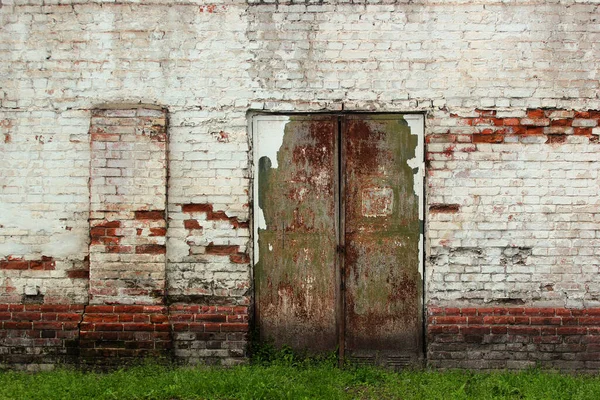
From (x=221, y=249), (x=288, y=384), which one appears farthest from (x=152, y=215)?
(x=288, y=384)

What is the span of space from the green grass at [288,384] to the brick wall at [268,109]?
38 cm

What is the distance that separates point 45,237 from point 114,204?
683 millimetres

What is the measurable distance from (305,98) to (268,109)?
1.07 ft

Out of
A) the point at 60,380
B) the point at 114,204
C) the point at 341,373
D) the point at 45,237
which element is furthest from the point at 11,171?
the point at 341,373

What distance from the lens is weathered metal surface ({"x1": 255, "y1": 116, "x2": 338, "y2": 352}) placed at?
5.19 meters

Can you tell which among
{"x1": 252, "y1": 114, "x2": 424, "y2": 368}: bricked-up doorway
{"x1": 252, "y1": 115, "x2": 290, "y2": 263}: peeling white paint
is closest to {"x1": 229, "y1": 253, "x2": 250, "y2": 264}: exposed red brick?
{"x1": 252, "y1": 114, "x2": 424, "y2": 368}: bricked-up doorway

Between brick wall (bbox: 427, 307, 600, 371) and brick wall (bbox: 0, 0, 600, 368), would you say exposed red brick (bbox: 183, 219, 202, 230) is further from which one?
brick wall (bbox: 427, 307, 600, 371)

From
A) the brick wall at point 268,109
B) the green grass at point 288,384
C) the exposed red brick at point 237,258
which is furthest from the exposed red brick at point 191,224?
the green grass at point 288,384

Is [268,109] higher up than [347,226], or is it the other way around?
[268,109]

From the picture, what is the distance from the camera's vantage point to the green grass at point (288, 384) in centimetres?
437

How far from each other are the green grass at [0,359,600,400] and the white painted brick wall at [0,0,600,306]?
666 millimetres

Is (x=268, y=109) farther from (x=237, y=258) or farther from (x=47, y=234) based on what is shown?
(x=47, y=234)

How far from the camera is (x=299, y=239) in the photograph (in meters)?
5.21

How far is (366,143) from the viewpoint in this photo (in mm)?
5172
